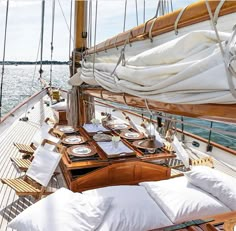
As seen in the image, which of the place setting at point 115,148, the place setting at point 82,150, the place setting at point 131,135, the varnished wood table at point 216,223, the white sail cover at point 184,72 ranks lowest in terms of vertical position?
the varnished wood table at point 216,223

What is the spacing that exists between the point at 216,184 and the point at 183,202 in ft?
1.12

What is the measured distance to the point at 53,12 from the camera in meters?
5.29

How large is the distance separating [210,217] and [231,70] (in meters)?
1.37

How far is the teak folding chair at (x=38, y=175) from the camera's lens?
8.25 ft

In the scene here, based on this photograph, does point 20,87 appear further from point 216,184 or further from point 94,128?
point 216,184

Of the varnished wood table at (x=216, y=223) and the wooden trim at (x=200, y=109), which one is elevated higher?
the wooden trim at (x=200, y=109)

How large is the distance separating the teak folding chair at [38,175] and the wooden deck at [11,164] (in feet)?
0.55

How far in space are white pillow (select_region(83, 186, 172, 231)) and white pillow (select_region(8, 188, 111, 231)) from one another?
62 mm

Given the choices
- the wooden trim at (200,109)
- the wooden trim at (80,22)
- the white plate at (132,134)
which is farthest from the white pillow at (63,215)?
the wooden trim at (80,22)

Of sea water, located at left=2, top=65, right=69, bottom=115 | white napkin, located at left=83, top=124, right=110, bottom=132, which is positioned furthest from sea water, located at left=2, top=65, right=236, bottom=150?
white napkin, located at left=83, top=124, right=110, bottom=132

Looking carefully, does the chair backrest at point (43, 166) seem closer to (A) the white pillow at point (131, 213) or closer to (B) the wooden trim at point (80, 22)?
(A) the white pillow at point (131, 213)

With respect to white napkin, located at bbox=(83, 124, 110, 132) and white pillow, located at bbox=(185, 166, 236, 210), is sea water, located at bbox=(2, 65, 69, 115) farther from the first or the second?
white pillow, located at bbox=(185, 166, 236, 210)

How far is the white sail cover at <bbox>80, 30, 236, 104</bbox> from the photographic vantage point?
76 cm

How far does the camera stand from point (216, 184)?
6.79 feet
